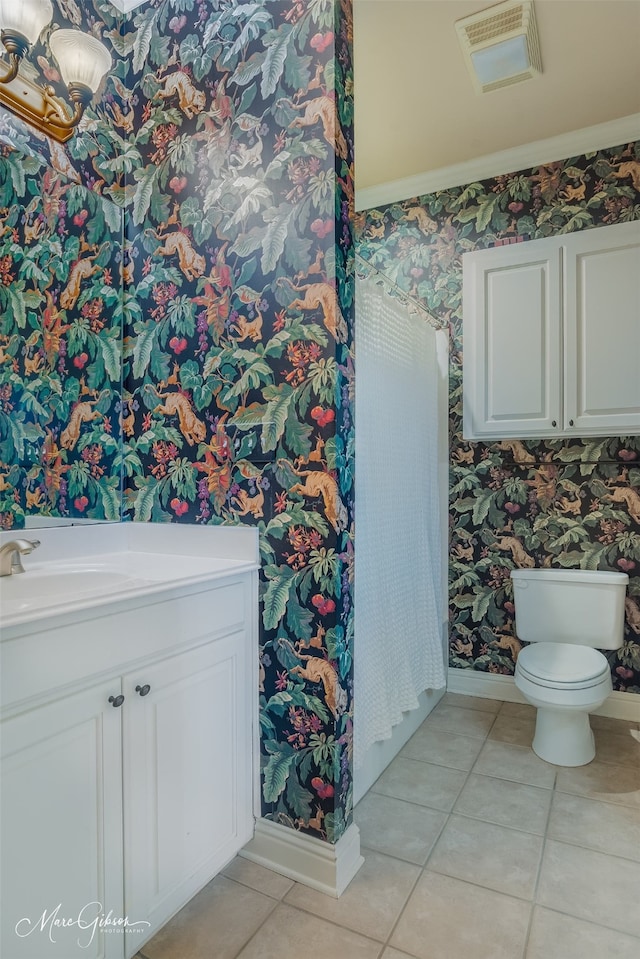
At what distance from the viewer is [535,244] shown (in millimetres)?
2463

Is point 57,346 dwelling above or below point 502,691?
above

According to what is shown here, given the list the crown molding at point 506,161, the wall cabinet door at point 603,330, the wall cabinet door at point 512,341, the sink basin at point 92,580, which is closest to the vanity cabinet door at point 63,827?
the sink basin at point 92,580

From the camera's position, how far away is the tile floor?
4.31 feet

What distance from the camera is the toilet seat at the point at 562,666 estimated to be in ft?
6.74

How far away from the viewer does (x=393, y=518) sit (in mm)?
2049

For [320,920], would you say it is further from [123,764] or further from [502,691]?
[502,691]

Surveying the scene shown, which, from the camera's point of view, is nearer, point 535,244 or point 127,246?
point 127,246

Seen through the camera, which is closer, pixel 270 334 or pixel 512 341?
pixel 270 334

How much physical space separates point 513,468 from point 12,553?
216 cm

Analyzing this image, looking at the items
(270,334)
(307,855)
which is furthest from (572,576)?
(270,334)

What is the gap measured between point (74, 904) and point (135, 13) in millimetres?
2591

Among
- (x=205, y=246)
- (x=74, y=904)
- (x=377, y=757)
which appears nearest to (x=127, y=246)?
(x=205, y=246)

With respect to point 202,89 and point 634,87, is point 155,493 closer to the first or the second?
point 202,89

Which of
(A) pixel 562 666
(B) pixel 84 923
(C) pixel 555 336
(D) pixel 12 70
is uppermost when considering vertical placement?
(D) pixel 12 70
